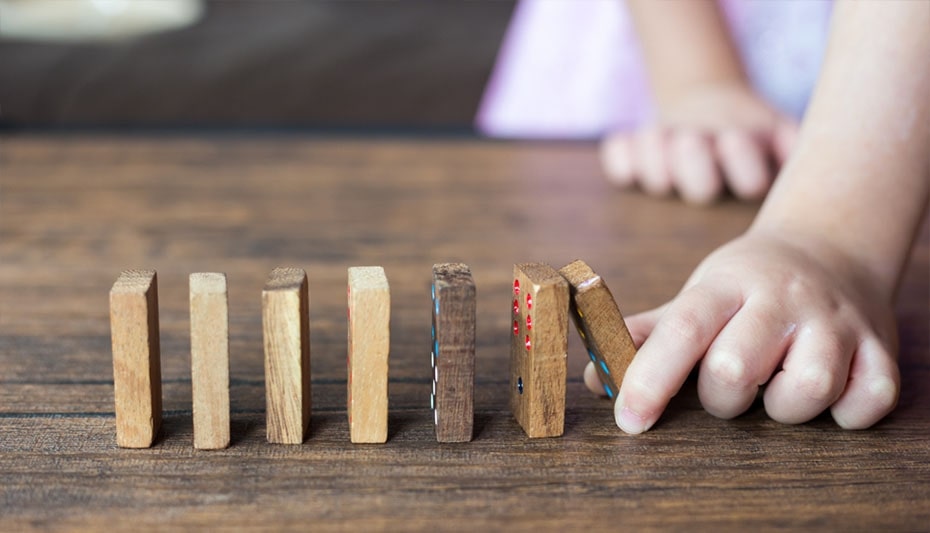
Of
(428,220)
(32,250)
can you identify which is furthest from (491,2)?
(32,250)

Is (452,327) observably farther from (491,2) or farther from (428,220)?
(491,2)

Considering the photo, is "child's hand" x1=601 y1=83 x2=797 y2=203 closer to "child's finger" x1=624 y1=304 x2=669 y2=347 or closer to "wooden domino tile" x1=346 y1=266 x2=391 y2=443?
"child's finger" x1=624 y1=304 x2=669 y2=347

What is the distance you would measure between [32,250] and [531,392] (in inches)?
24.2

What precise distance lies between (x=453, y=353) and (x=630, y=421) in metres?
0.12

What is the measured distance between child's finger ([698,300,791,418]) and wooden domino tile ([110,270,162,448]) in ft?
1.09

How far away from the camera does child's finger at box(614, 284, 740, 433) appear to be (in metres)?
0.57

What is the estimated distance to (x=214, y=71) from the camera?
94.7 inches

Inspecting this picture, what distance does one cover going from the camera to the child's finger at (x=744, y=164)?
46.1 inches

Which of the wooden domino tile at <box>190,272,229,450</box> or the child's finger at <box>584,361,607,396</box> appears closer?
the wooden domino tile at <box>190,272,229,450</box>

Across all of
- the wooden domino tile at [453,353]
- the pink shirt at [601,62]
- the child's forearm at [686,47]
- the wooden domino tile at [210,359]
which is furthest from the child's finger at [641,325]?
the pink shirt at [601,62]

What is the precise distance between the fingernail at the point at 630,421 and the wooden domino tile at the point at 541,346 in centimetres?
4

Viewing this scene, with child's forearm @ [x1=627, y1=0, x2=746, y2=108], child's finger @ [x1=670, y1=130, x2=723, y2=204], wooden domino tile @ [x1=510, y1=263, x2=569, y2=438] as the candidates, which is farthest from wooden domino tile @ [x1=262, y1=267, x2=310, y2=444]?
child's forearm @ [x1=627, y1=0, x2=746, y2=108]

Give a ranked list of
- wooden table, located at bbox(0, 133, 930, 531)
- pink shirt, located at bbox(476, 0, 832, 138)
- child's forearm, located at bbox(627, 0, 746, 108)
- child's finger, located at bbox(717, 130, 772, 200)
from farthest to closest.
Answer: pink shirt, located at bbox(476, 0, 832, 138)
child's forearm, located at bbox(627, 0, 746, 108)
child's finger, located at bbox(717, 130, 772, 200)
wooden table, located at bbox(0, 133, 930, 531)

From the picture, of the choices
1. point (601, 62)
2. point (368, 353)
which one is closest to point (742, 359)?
point (368, 353)
